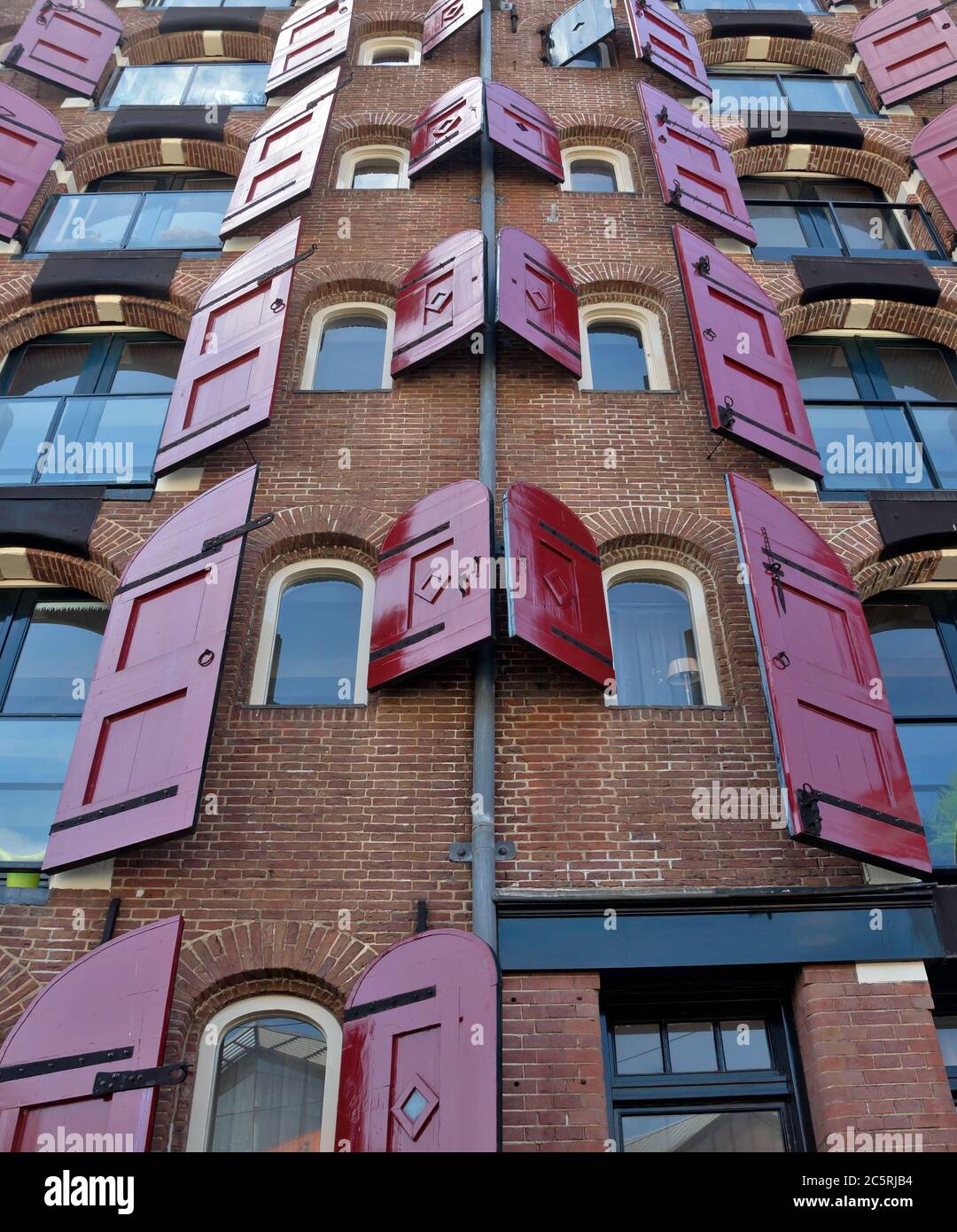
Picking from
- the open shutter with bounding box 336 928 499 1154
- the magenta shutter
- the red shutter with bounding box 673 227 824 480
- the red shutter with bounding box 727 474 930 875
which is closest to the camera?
the open shutter with bounding box 336 928 499 1154

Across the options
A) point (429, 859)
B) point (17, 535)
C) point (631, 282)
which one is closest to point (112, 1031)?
point (429, 859)

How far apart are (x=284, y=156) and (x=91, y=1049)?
1076 centimetres

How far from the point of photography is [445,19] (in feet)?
54.4

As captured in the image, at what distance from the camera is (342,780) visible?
8.33 m

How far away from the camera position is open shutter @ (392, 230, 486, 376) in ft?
36.3

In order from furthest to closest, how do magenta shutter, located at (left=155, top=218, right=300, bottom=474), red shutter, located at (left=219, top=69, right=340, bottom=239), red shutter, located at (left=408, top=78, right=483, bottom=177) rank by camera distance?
1. red shutter, located at (left=408, top=78, right=483, bottom=177)
2. red shutter, located at (left=219, top=69, right=340, bottom=239)
3. magenta shutter, located at (left=155, top=218, right=300, bottom=474)

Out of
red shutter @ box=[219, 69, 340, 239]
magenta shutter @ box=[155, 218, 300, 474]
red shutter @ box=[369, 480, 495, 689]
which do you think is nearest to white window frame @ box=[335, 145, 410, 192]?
red shutter @ box=[219, 69, 340, 239]

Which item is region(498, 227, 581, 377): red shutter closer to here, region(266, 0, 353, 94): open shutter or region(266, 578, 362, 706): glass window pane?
region(266, 578, 362, 706): glass window pane

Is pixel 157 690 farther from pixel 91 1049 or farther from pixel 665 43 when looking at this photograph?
pixel 665 43

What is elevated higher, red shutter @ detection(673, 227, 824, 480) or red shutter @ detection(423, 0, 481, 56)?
red shutter @ detection(423, 0, 481, 56)

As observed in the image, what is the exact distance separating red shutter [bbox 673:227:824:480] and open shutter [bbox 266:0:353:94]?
256 inches

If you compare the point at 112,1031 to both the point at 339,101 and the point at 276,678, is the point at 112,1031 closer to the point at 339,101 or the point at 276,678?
the point at 276,678

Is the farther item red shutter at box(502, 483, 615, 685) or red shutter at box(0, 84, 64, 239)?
red shutter at box(0, 84, 64, 239)

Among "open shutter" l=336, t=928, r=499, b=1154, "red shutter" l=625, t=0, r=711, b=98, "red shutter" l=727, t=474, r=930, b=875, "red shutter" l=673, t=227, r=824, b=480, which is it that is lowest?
"open shutter" l=336, t=928, r=499, b=1154
